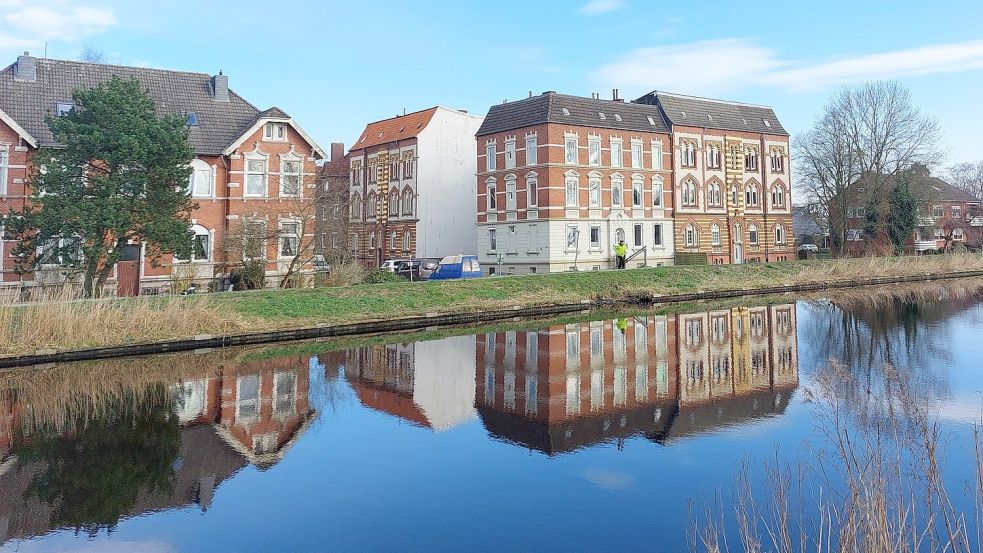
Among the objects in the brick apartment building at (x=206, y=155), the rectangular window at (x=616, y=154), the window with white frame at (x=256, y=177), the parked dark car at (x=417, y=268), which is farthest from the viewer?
the rectangular window at (x=616, y=154)

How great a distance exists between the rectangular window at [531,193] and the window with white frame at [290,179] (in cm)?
1552

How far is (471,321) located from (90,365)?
42.9 feet

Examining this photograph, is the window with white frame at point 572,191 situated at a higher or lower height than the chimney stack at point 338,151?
lower

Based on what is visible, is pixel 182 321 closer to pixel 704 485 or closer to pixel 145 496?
pixel 145 496

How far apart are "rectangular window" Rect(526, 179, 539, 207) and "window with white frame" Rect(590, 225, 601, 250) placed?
4.19 metres

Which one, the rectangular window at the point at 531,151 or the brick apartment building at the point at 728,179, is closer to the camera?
the rectangular window at the point at 531,151

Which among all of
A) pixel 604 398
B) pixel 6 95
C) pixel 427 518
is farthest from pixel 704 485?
pixel 6 95

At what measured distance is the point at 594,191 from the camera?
141 feet

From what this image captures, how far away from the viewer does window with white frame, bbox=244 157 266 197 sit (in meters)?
31.6

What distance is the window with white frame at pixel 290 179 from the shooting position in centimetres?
2873

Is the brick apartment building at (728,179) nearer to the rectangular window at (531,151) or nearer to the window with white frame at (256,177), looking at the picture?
the rectangular window at (531,151)

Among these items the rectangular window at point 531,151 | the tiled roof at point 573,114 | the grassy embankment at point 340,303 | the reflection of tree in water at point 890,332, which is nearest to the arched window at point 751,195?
the tiled roof at point 573,114

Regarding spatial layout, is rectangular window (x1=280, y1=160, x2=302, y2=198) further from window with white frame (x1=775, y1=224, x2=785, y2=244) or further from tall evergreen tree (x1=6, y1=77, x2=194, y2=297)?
window with white frame (x1=775, y1=224, x2=785, y2=244)

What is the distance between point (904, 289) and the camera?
36469mm
